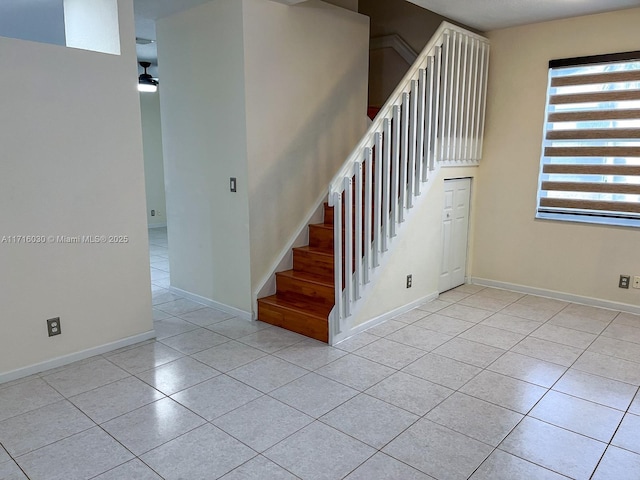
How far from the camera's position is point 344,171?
3.25m

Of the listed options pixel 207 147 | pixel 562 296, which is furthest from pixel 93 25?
pixel 562 296

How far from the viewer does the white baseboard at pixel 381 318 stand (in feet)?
11.4

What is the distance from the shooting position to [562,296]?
4.53 m

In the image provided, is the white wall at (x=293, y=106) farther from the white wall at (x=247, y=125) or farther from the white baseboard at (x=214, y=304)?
the white baseboard at (x=214, y=304)

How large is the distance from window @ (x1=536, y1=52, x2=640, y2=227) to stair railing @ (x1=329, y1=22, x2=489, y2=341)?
736 millimetres

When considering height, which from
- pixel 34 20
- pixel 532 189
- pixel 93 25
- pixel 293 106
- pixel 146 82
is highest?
pixel 34 20

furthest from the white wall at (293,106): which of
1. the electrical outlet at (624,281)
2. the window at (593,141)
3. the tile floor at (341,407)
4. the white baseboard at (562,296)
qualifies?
the electrical outlet at (624,281)

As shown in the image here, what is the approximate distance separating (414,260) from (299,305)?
1.16 m

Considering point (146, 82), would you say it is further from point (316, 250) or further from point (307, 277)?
point (307, 277)

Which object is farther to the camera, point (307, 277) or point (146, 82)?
point (146, 82)

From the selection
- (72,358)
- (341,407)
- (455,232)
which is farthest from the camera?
(455,232)

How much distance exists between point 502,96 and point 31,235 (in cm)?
437

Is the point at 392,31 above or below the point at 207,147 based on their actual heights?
above

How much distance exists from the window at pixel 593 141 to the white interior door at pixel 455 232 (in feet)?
2.50
